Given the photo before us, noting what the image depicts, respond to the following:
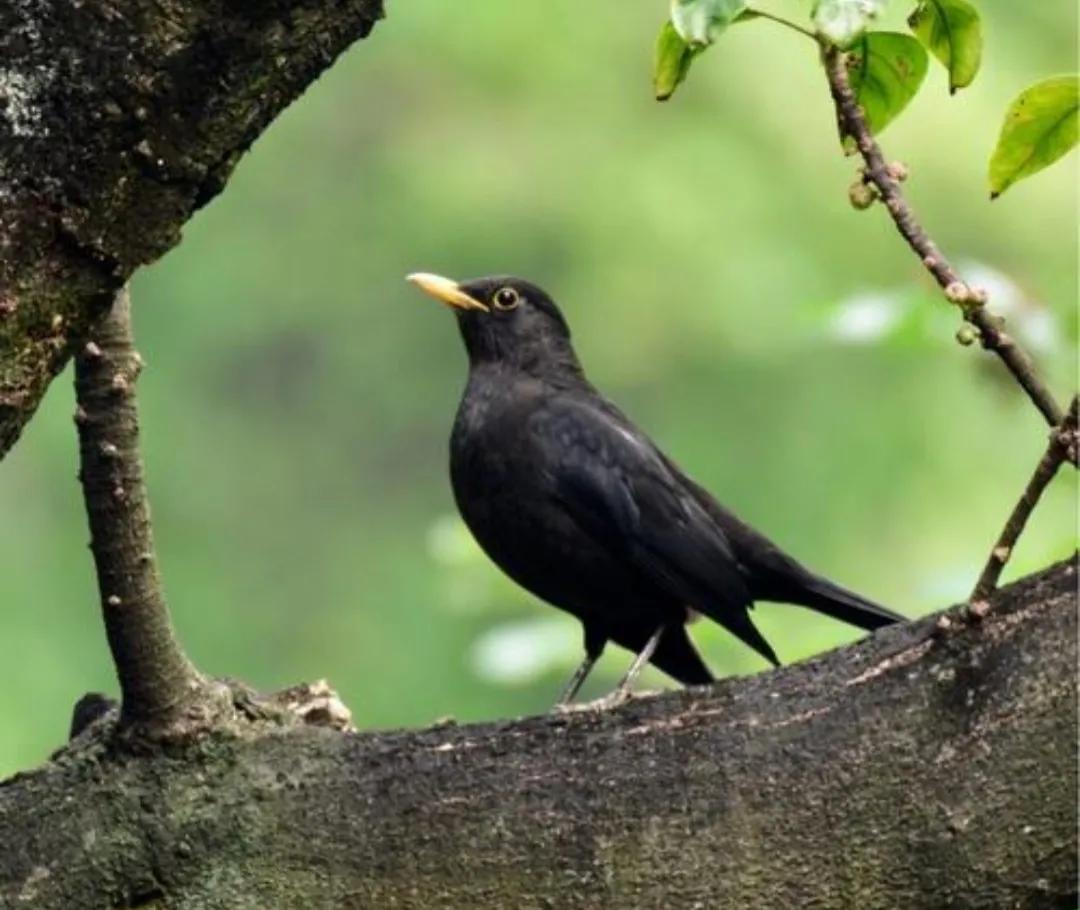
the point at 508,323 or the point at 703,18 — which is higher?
the point at 508,323

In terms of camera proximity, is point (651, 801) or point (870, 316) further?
point (870, 316)

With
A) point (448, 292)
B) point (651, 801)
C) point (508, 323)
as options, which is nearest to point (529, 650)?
point (508, 323)

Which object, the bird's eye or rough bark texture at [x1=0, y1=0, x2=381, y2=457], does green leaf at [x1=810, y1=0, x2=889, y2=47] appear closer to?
rough bark texture at [x1=0, y1=0, x2=381, y2=457]

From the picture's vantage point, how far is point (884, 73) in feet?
9.46

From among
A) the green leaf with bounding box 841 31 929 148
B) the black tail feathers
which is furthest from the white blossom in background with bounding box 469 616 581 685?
the green leaf with bounding box 841 31 929 148

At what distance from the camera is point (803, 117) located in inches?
491

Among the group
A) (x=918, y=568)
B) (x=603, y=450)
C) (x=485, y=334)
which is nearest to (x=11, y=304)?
(x=603, y=450)

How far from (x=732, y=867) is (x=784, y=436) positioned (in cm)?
1056

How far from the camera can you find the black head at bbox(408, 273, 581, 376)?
16.9 ft

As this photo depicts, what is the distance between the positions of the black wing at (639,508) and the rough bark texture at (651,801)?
5.27 ft

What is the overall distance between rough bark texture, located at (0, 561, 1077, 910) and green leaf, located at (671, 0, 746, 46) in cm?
63

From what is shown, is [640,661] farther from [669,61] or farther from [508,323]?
[669,61]

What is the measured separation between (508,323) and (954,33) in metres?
2.48

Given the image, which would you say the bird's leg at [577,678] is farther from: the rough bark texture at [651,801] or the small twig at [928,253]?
the small twig at [928,253]
